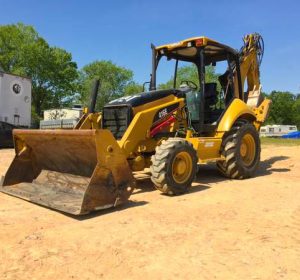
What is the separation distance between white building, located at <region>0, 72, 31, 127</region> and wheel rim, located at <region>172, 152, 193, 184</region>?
15781 mm

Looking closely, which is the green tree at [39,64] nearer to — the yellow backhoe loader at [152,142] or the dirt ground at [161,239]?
the yellow backhoe loader at [152,142]

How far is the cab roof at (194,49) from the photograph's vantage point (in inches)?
335

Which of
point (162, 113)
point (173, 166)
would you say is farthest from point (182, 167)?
point (162, 113)

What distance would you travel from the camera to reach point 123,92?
65500mm

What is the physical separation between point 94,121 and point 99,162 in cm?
269

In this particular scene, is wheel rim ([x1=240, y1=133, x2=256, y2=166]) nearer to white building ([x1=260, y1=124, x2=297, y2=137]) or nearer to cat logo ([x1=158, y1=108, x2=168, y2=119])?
cat logo ([x1=158, y1=108, x2=168, y2=119])

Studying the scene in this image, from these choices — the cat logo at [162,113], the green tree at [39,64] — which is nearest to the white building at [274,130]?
the green tree at [39,64]

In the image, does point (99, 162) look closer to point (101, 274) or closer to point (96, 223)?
point (96, 223)

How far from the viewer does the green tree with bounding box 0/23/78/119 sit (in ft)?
152

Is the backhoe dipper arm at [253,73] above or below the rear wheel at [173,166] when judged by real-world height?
above

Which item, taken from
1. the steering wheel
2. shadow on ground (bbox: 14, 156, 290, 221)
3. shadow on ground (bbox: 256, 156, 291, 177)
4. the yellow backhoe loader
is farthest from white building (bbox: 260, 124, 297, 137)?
the steering wheel

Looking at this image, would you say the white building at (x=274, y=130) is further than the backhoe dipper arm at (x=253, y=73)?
Yes

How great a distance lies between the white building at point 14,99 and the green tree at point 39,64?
24.9 metres

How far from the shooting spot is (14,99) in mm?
21438
